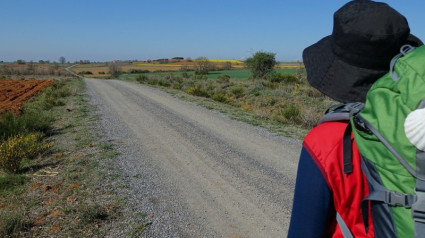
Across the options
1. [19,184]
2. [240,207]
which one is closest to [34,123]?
[19,184]

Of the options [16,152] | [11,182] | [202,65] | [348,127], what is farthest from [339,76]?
[202,65]

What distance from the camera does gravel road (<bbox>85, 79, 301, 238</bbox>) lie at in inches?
157

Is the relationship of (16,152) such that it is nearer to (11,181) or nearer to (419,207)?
(11,181)

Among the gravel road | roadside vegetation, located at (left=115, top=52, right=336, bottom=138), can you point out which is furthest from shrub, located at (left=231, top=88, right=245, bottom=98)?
the gravel road

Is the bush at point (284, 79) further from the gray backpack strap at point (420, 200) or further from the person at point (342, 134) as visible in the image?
the gray backpack strap at point (420, 200)

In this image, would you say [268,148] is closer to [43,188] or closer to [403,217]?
[43,188]

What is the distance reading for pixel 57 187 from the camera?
5.11 metres

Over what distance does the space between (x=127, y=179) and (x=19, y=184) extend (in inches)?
68.6

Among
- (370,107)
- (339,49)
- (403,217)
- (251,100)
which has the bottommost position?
(251,100)

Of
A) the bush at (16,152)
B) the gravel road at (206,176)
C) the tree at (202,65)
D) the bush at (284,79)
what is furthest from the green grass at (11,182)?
the tree at (202,65)

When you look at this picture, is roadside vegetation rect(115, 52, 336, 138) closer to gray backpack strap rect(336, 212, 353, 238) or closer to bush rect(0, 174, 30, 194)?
bush rect(0, 174, 30, 194)

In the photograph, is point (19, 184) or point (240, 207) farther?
point (19, 184)

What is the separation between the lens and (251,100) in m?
20.1

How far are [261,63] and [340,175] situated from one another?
38588 mm
